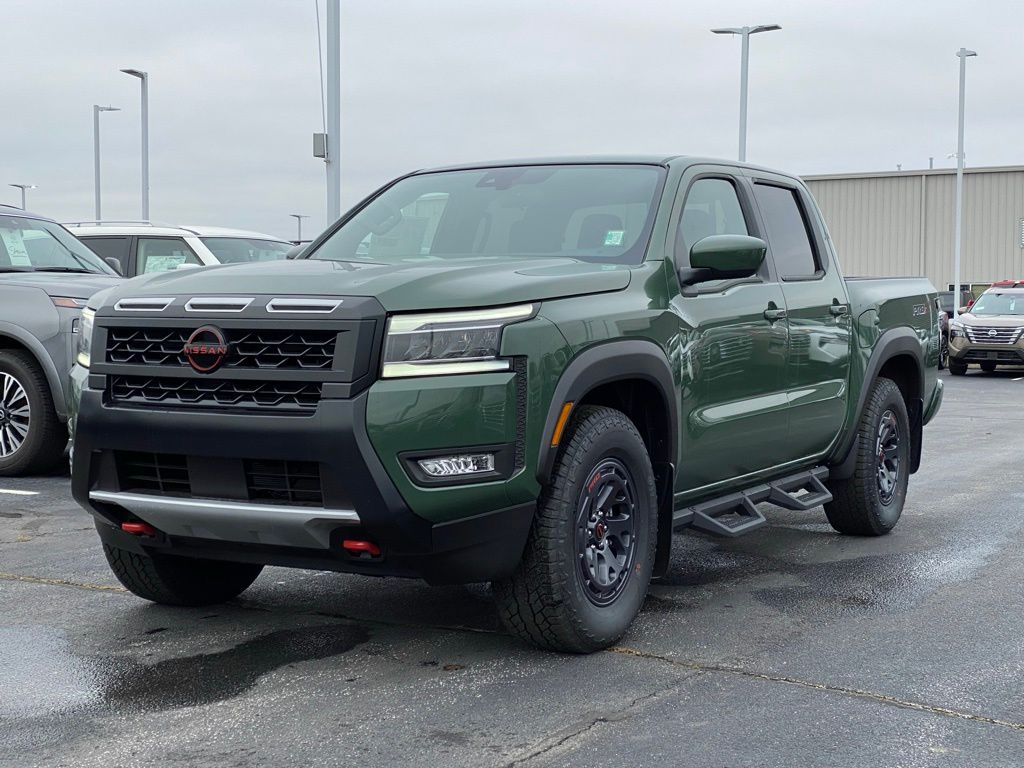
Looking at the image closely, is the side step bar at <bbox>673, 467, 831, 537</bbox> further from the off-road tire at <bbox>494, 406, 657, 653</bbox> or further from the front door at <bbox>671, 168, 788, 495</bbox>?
the off-road tire at <bbox>494, 406, 657, 653</bbox>

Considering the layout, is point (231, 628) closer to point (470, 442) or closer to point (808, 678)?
point (470, 442)

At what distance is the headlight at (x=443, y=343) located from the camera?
4.29 m

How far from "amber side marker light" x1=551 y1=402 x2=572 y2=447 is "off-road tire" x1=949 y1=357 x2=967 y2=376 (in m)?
20.8

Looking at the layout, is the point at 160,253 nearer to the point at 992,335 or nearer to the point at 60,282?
the point at 60,282

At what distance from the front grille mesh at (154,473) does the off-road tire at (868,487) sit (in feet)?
12.6

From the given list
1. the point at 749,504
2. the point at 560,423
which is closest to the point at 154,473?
the point at 560,423

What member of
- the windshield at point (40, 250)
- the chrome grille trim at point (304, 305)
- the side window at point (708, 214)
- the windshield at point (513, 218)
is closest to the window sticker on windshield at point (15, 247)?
the windshield at point (40, 250)

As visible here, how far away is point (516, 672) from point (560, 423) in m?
0.86

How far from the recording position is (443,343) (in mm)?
4328

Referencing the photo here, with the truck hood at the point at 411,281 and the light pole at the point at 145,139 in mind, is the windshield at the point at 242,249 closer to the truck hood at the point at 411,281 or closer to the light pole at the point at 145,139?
the truck hood at the point at 411,281

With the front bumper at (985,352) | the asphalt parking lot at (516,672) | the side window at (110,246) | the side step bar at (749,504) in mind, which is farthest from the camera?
the front bumper at (985,352)

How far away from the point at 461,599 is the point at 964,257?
1954 inches

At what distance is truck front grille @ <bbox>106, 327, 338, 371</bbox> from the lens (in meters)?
4.31

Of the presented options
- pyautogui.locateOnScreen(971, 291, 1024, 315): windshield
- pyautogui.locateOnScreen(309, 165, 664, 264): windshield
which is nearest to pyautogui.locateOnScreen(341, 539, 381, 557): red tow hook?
pyautogui.locateOnScreen(309, 165, 664, 264): windshield
